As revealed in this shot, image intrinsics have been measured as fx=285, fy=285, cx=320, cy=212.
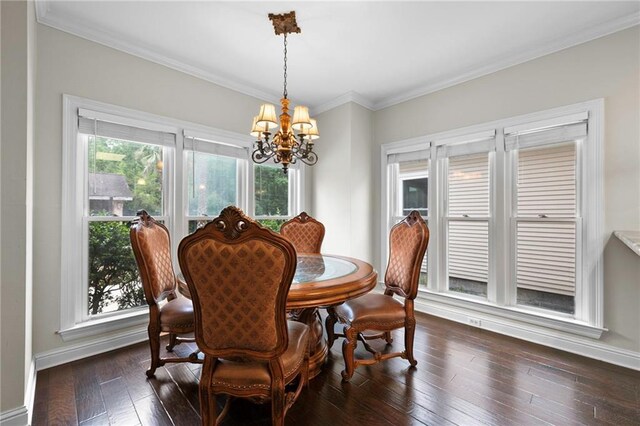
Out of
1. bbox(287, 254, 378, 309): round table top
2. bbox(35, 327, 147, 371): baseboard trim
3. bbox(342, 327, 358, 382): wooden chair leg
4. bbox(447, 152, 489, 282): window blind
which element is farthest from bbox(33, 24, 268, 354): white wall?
bbox(447, 152, 489, 282): window blind

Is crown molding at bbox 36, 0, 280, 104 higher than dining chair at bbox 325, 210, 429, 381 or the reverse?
higher

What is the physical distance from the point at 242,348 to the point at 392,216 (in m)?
3.10

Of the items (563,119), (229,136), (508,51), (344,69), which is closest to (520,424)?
(563,119)

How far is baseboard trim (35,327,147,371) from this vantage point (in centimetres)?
226

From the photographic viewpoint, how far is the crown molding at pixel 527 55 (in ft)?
7.79

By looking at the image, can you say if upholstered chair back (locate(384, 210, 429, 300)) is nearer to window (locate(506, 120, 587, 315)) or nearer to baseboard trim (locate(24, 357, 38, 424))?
window (locate(506, 120, 587, 315))

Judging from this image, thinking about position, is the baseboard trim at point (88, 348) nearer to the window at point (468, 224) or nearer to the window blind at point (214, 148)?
the window blind at point (214, 148)

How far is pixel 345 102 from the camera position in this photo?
3893 mm

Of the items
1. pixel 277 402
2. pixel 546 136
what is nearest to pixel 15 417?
pixel 277 402

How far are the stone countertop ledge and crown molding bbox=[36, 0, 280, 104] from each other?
12.8ft

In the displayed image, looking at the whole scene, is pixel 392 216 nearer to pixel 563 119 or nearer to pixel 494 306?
pixel 494 306

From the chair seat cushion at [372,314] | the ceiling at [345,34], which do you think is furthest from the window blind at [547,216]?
the chair seat cushion at [372,314]

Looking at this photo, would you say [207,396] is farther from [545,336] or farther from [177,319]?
[545,336]

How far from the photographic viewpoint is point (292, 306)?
1571mm
